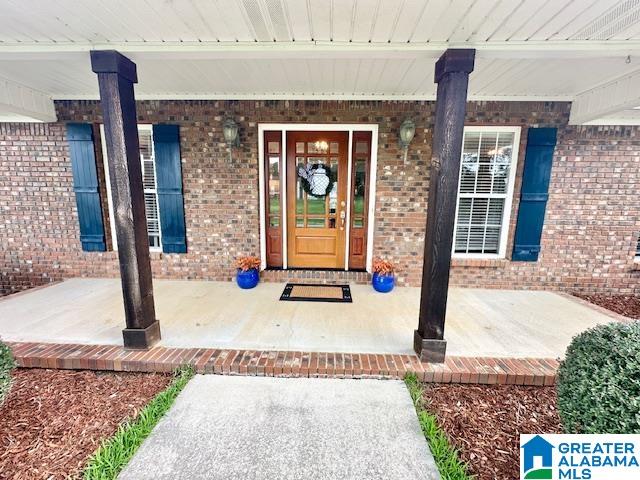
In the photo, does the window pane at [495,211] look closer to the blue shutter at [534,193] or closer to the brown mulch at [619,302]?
the blue shutter at [534,193]

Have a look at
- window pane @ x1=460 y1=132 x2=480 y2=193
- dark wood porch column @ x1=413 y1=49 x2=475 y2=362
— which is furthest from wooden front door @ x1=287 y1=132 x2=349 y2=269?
dark wood porch column @ x1=413 y1=49 x2=475 y2=362

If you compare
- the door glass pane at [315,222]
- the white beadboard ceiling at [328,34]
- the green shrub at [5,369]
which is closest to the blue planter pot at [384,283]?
the door glass pane at [315,222]

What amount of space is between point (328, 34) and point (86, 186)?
4072 millimetres

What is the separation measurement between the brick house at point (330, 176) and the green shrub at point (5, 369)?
1887 mm

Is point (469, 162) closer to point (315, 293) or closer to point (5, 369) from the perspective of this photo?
point (315, 293)

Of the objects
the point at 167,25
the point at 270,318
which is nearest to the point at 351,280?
the point at 270,318

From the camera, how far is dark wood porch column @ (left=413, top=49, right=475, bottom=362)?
84.0 inches

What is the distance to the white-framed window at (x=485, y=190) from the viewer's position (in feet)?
13.3

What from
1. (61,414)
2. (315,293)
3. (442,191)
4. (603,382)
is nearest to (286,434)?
(61,414)

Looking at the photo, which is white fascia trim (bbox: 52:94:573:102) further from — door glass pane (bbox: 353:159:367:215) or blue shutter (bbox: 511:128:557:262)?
door glass pane (bbox: 353:159:367:215)

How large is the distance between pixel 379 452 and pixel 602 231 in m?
4.58

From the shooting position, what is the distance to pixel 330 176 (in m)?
4.28

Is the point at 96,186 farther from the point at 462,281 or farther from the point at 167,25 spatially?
the point at 462,281

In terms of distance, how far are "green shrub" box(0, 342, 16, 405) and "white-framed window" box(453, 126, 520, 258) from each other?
4.74 metres
